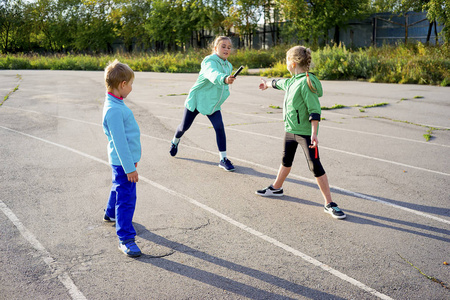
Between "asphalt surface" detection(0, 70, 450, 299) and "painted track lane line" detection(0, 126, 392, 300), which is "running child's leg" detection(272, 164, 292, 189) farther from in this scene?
"painted track lane line" detection(0, 126, 392, 300)

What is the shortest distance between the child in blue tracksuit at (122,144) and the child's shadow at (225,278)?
0.99 feet

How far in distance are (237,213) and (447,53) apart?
19205 millimetres

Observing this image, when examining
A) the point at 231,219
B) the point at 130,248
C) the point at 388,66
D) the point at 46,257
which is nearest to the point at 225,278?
the point at 130,248

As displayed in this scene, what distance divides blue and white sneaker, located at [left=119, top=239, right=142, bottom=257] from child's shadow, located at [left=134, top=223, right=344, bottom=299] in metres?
0.06

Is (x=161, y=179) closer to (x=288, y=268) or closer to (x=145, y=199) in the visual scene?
(x=145, y=199)

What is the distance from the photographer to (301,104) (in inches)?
188

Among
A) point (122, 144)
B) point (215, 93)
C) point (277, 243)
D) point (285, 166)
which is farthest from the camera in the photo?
point (215, 93)

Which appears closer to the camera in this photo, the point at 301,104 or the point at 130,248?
the point at 130,248

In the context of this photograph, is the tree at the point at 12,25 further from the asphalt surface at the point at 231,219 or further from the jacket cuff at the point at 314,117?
the jacket cuff at the point at 314,117

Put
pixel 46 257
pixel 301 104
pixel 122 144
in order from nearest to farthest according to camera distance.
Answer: pixel 122 144 < pixel 46 257 < pixel 301 104

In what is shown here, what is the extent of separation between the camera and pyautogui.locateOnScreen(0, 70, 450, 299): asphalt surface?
3.43 metres

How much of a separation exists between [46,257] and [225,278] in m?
1.65

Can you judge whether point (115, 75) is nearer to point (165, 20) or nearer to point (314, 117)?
point (314, 117)

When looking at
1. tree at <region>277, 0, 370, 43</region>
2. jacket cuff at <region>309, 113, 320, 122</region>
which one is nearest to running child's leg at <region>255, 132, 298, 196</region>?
jacket cuff at <region>309, 113, 320, 122</region>
